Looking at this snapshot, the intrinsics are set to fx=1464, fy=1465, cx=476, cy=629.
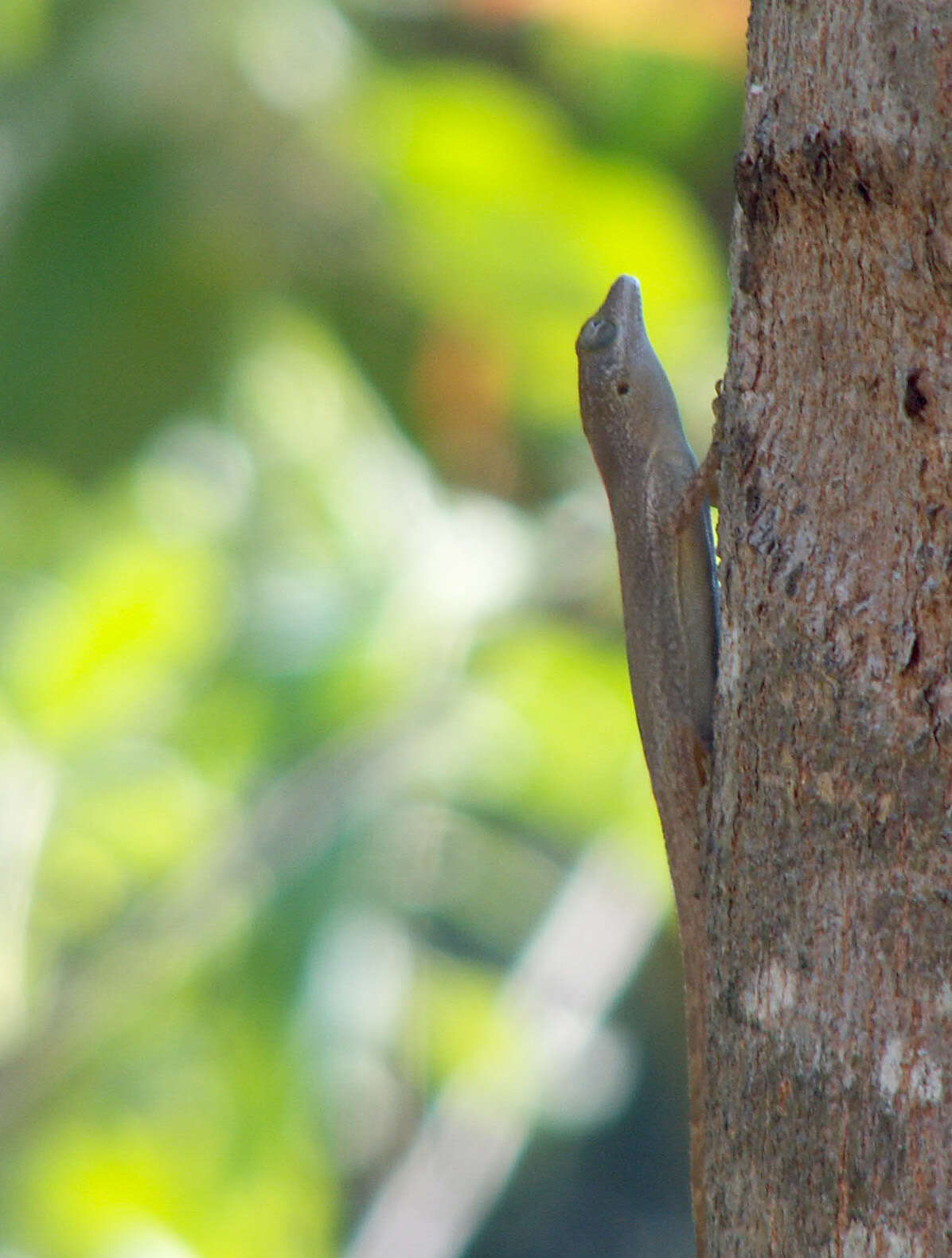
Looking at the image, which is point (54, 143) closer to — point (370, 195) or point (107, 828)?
point (370, 195)

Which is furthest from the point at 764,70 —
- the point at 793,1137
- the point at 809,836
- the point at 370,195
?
the point at 370,195

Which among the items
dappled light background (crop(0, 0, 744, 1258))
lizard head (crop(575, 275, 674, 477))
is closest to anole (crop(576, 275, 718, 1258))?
lizard head (crop(575, 275, 674, 477))

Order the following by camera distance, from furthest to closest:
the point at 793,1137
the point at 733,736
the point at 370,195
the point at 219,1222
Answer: the point at 370,195 < the point at 219,1222 < the point at 733,736 < the point at 793,1137

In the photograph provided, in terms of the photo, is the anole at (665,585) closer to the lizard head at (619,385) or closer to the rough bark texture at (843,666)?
the lizard head at (619,385)

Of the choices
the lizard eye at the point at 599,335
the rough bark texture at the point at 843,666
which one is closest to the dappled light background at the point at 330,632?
the lizard eye at the point at 599,335

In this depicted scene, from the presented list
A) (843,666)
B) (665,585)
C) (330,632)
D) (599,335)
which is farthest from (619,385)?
(330,632)

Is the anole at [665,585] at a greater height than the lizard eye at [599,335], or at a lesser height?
lesser

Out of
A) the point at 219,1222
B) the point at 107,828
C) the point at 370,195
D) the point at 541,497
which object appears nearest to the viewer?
the point at 219,1222
